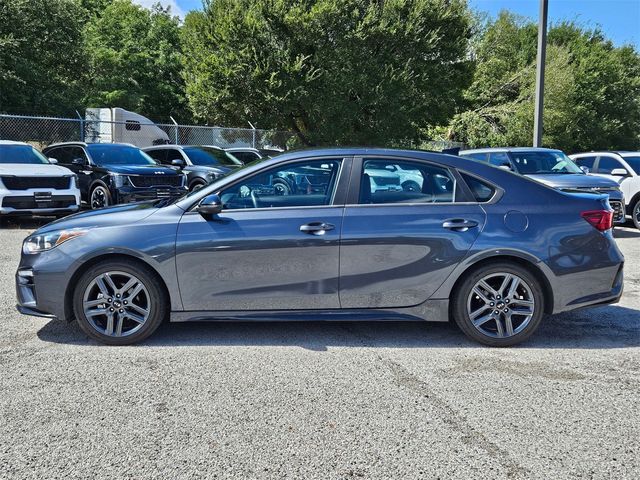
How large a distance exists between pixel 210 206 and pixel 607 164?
12.2 meters

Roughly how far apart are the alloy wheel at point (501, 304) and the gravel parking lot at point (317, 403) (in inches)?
8.2

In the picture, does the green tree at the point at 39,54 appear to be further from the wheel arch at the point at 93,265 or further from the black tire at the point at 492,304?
the black tire at the point at 492,304

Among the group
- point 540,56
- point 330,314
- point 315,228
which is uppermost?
point 540,56

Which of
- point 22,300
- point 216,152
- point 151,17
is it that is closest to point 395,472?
point 22,300

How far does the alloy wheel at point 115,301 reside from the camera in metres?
4.61

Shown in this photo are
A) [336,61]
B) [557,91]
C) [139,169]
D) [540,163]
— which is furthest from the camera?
[557,91]

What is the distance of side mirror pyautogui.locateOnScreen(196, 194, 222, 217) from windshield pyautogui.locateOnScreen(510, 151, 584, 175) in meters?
8.36

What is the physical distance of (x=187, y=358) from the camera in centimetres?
441

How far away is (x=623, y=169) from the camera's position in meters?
13.1

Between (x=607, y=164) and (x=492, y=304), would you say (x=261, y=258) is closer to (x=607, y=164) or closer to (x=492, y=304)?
(x=492, y=304)

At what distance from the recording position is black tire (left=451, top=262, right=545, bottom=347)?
4.65 metres

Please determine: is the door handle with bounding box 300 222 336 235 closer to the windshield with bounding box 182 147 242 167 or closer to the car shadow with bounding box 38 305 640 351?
the car shadow with bounding box 38 305 640 351

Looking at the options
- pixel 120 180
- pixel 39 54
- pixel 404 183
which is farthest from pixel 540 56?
pixel 39 54

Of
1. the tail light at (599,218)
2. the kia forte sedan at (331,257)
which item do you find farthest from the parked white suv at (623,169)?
the kia forte sedan at (331,257)
